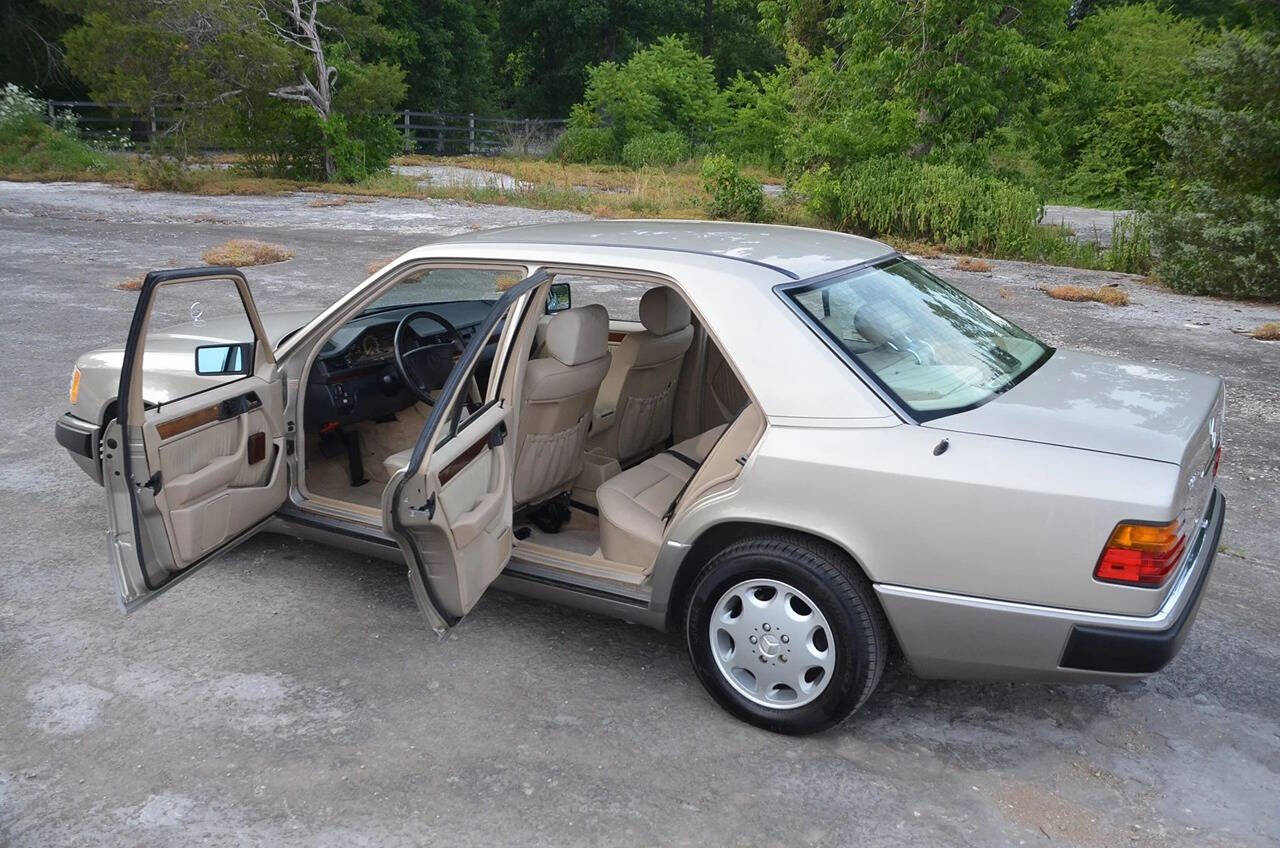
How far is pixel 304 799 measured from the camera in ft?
9.59

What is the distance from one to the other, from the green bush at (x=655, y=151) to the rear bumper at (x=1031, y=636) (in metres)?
27.1

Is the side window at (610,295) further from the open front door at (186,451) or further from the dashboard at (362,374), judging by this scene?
the open front door at (186,451)

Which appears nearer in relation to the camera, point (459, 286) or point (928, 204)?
point (459, 286)

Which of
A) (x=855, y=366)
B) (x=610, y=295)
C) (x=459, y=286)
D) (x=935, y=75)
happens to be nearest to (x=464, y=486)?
(x=855, y=366)

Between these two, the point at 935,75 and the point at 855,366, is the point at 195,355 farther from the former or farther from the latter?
the point at 935,75

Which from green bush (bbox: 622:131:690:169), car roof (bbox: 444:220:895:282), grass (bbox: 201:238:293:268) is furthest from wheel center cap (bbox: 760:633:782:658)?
green bush (bbox: 622:131:690:169)

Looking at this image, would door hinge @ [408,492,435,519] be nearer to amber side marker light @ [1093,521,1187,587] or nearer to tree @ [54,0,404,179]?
amber side marker light @ [1093,521,1187,587]

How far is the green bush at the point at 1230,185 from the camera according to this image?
1181 centimetres

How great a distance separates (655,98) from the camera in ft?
108

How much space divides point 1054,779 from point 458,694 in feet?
6.42

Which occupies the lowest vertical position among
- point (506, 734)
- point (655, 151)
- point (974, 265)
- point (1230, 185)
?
point (506, 734)

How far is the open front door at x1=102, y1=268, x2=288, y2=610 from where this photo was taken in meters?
3.21

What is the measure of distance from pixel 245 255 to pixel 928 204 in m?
10.1

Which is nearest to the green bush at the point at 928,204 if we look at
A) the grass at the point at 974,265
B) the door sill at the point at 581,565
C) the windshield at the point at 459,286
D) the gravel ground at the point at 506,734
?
the grass at the point at 974,265
